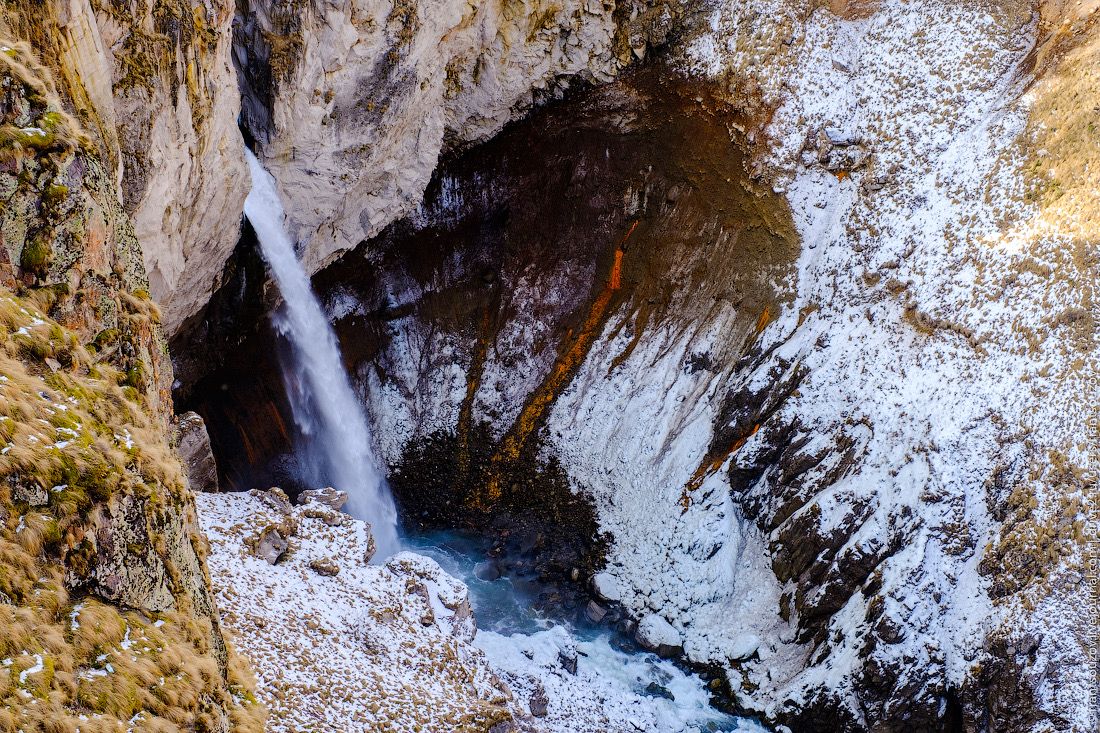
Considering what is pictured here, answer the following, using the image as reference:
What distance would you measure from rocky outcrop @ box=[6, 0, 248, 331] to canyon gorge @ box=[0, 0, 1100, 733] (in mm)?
85

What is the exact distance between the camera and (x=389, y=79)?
18328mm

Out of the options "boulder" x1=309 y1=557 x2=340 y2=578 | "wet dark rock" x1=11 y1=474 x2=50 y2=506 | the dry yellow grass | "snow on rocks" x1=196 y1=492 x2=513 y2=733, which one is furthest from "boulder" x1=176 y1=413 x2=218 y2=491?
"wet dark rock" x1=11 y1=474 x2=50 y2=506

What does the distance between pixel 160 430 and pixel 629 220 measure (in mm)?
17995

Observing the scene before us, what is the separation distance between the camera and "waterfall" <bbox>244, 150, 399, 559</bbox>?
20.9 meters

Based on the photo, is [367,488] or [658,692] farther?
[367,488]

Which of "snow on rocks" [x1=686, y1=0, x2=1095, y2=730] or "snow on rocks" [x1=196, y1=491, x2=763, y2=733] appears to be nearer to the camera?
"snow on rocks" [x1=196, y1=491, x2=763, y2=733]

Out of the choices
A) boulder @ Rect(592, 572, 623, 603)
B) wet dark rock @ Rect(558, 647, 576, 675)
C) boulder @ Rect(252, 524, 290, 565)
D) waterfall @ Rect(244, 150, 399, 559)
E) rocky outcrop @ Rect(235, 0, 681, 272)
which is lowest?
wet dark rock @ Rect(558, 647, 576, 675)

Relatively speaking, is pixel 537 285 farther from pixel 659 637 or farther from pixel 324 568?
pixel 324 568

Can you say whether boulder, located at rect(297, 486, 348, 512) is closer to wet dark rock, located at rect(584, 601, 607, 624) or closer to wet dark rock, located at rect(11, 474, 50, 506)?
wet dark rock, located at rect(584, 601, 607, 624)

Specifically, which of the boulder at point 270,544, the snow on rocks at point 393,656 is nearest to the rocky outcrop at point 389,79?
the snow on rocks at point 393,656

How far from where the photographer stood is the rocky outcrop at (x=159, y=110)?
9.07 metres

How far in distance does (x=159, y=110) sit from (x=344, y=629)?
385 inches

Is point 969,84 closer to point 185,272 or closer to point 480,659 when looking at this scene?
point 480,659

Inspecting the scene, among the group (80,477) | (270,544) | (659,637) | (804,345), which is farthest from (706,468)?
(80,477)
